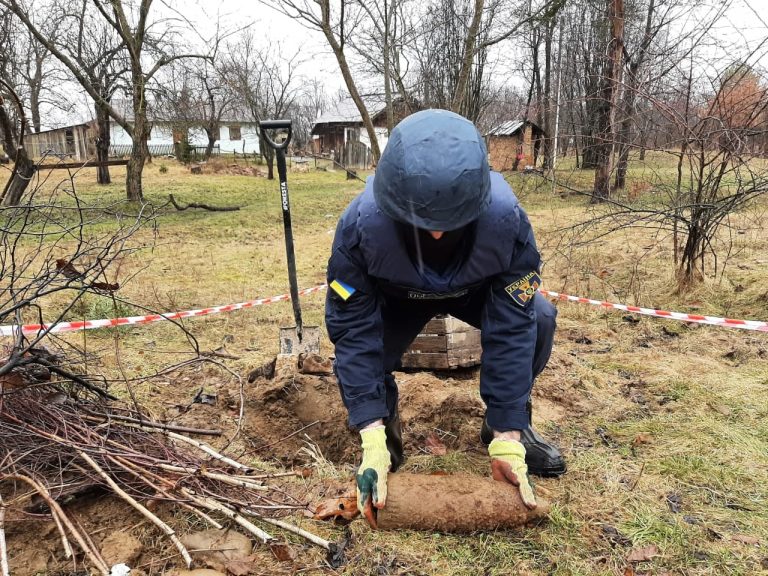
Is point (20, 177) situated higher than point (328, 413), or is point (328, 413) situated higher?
point (20, 177)

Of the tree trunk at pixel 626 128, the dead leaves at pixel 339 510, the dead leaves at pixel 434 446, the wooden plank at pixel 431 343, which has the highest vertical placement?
the tree trunk at pixel 626 128

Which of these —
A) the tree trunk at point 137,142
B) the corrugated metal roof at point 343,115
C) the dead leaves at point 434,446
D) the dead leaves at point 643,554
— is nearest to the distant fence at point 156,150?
the corrugated metal roof at point 343,115

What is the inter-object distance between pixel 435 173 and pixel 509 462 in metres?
1.12

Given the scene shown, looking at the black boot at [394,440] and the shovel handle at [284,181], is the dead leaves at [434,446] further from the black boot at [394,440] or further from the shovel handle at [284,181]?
the shovel handle at [284,181]

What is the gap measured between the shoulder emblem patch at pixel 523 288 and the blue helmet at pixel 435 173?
0.46 metres

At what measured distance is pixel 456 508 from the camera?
1940 mm

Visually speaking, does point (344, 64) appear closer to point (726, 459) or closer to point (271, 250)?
point (271, 250)

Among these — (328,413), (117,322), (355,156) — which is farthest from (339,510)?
(355,156)

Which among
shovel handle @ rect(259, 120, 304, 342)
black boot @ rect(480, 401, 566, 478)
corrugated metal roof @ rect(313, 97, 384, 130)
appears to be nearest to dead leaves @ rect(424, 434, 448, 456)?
black boot @ rect(480, 401, 566, 478)

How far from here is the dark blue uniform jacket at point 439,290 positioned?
1937mm

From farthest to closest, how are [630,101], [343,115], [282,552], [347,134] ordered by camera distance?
[343,115]
[347,134]
[630,101]
[282,552]

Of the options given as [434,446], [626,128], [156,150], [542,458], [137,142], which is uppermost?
[156,150]

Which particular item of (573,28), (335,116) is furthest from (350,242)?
(335,116)

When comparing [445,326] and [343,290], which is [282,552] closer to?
[343,290]
